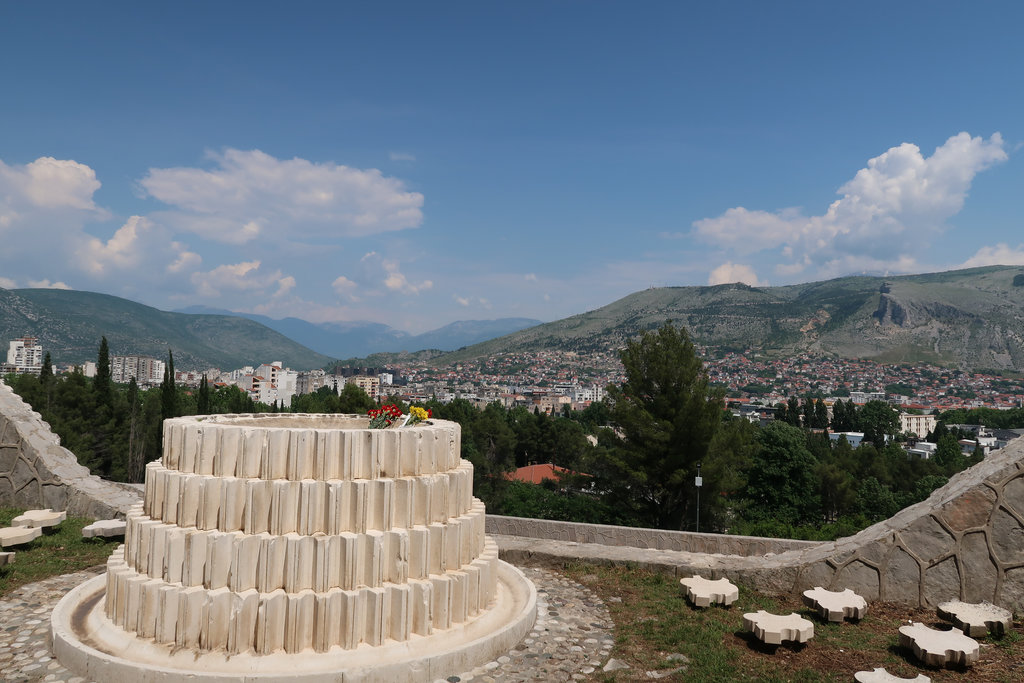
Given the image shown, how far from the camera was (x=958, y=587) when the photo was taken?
31.1 ft

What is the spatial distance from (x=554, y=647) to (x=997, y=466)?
7.99 meters

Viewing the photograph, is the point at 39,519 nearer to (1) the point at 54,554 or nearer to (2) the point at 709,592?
(1) the point at 54,554

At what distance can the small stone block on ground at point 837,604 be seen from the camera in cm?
926

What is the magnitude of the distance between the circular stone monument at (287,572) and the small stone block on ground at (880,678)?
440cm

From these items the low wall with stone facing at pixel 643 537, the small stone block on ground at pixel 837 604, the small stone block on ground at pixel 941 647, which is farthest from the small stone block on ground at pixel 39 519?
the small stone block on ground at pixel 941 647

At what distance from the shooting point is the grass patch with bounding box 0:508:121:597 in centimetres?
1069

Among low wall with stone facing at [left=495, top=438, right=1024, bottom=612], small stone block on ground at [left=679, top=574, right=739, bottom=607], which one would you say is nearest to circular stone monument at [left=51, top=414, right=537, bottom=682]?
small stone block on ground at [left=679, top=574, right=739, bottom=607]

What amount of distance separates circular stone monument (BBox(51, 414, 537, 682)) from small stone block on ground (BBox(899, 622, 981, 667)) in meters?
5.38

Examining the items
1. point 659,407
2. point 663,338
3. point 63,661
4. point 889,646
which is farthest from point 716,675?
point 663,338

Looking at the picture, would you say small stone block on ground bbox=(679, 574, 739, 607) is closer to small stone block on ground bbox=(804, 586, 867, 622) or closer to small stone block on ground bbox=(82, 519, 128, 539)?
small stone block on ground bbox=(804, 586, 867, 622)

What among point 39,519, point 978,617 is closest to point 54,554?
point 39,519

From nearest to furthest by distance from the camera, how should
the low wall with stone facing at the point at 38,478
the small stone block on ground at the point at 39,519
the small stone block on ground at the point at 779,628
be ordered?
1. the small stone block on ground at the point at 779,628
2. the small stone block on ground at the point at 39,519
3. the low wall with stone facing at the point at 38,478

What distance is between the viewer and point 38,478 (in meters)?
15.4

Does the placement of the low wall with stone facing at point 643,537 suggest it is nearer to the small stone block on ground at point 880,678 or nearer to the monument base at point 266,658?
the small stone block on ground at point 880,678
